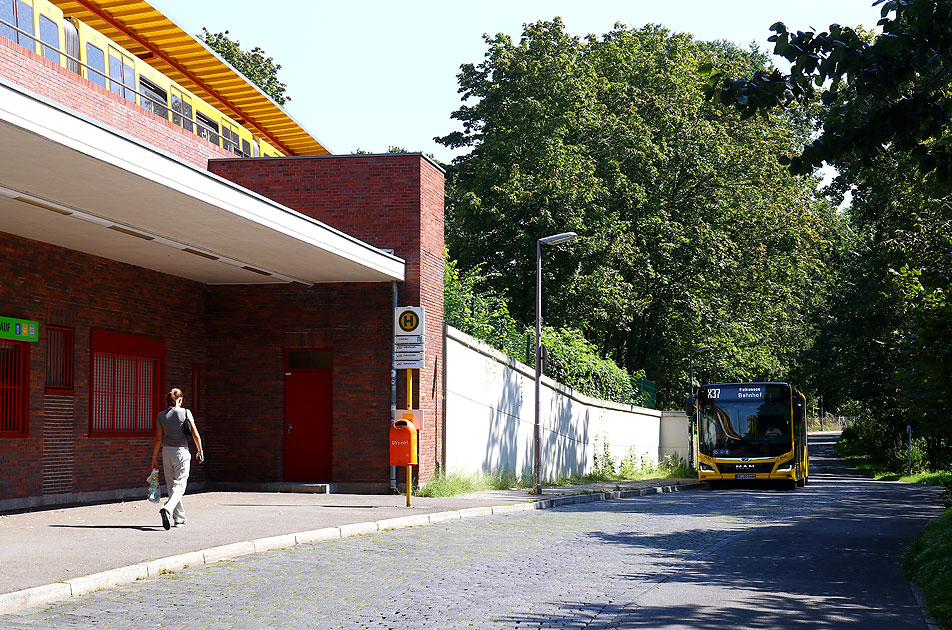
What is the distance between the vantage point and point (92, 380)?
1858 cm

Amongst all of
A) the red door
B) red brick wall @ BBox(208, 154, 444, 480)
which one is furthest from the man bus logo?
the red door

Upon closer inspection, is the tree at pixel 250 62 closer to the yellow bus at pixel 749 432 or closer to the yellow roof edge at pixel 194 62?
the yellow roof edge at pixel 194 62

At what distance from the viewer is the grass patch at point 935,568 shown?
8508 millimetres

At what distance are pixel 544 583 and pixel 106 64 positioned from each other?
1512cm

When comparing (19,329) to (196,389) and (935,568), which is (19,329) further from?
(935,568)

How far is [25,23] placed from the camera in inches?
693

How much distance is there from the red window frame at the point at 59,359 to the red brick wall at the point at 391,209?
19.0ft

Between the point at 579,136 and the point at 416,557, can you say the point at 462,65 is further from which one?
the point at 416,557

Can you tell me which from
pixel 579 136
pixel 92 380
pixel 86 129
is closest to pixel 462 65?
pixel 579 136

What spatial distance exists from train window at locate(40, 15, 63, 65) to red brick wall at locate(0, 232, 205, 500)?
11.2 feet

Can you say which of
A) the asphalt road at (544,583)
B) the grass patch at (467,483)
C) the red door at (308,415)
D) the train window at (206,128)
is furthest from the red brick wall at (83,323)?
the asphalt road at (544,583)

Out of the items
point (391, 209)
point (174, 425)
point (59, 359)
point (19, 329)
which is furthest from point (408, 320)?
point (174, 425)

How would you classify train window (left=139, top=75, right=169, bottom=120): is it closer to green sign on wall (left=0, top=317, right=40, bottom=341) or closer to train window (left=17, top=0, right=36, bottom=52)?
train window (left=17, top=0, right=36, bottom=52)

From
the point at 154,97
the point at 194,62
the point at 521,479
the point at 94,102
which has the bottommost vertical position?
the point at 521,479
